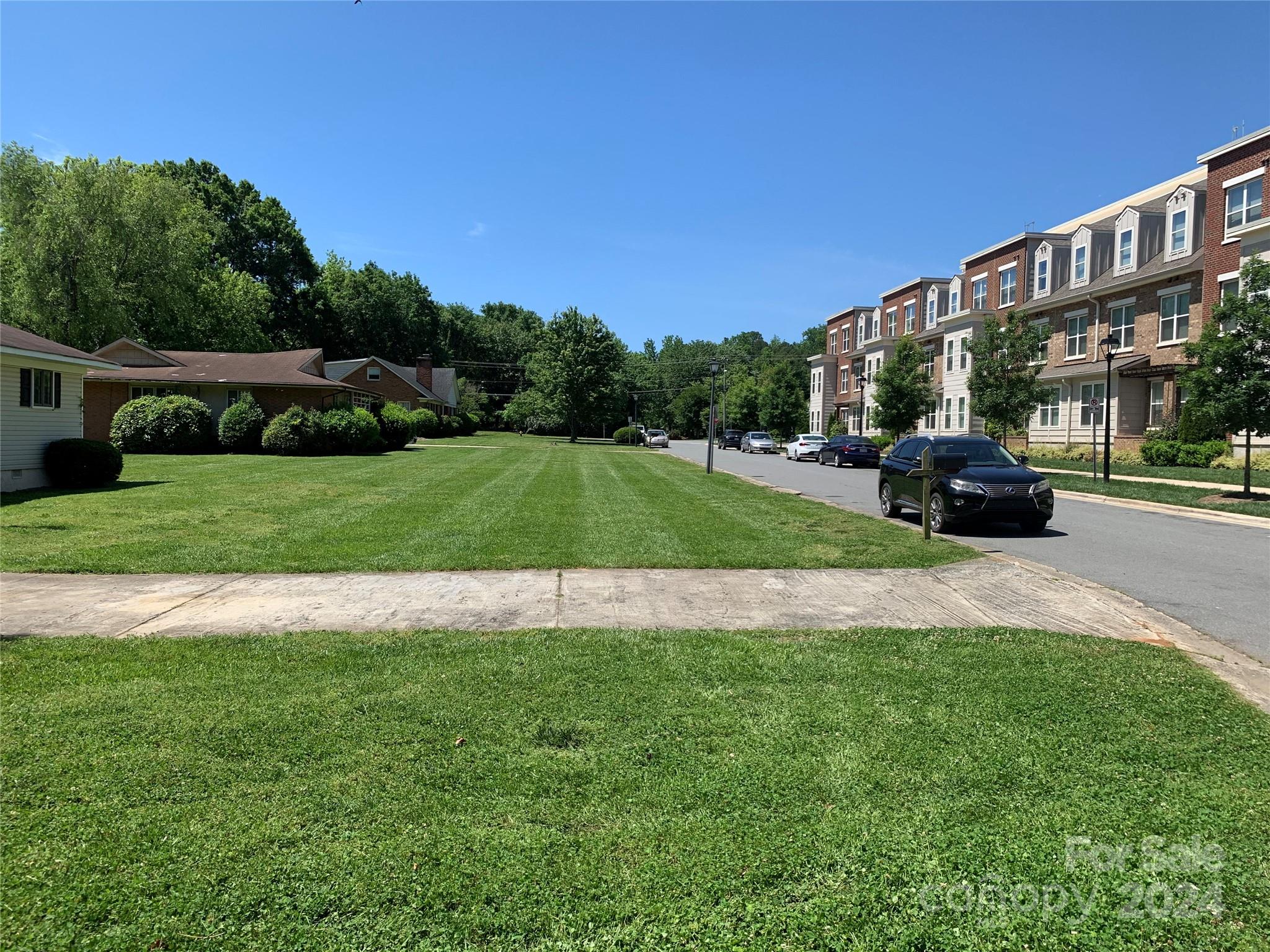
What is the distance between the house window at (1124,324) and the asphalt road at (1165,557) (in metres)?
18.8

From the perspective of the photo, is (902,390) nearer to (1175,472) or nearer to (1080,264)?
(1080,264)

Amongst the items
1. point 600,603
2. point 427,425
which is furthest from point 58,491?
point 427,425

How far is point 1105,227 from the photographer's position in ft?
123

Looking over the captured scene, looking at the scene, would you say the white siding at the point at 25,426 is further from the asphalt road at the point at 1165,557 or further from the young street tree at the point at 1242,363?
the young street tree at the point at 1242,363

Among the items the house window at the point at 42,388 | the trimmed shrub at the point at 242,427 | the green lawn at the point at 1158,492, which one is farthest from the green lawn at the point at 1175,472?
the trimmed shrub at the point at 242,427

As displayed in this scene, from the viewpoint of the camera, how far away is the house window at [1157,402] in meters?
31.8

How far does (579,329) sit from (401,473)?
138 feet

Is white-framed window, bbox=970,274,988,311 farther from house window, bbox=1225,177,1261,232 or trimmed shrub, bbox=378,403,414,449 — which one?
trimmed shrub, bbox=378,403,414,449

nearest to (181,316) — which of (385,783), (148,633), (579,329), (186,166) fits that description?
(186,166)

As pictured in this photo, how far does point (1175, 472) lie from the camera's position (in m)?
25.2

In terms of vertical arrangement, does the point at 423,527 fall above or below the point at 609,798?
above

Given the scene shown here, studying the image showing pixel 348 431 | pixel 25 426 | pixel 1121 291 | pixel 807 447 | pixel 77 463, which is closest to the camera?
pixel 25 426

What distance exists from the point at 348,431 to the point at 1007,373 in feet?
90.9

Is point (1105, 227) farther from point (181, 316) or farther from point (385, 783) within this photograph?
point (181, 316)
